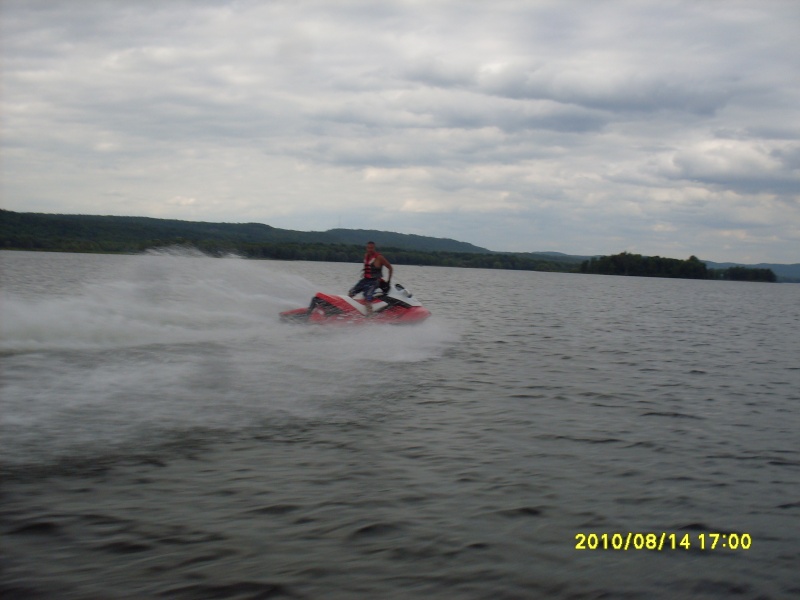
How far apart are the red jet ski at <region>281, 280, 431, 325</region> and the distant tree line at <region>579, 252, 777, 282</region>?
361 ft

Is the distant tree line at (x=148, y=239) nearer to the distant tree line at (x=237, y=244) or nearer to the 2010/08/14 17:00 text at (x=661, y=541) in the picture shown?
the distant tree line at (x=237, y=244)

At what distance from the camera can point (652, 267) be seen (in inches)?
4943

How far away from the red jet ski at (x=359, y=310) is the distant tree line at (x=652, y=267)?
4336 inches

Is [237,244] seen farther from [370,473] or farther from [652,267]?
[370,473]

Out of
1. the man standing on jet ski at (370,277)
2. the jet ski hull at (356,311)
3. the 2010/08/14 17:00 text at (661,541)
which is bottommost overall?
the 2010/08/14 17:00 text at (661,541)

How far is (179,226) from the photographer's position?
12425cm

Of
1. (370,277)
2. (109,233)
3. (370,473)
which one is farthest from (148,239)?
(370,473)

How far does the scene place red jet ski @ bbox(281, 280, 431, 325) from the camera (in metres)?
17.2

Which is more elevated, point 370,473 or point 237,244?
point 237,244

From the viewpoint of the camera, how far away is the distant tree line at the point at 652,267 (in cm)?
12300

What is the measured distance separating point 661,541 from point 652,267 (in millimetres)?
128330

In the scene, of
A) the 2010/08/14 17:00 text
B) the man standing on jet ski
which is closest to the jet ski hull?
the man standing on jet ski

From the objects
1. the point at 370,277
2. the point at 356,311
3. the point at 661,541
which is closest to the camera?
the point at 661,541

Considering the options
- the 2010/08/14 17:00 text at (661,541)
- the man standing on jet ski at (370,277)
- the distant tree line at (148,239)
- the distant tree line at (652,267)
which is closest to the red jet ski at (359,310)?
the man standing on jet ski at (370,277)
